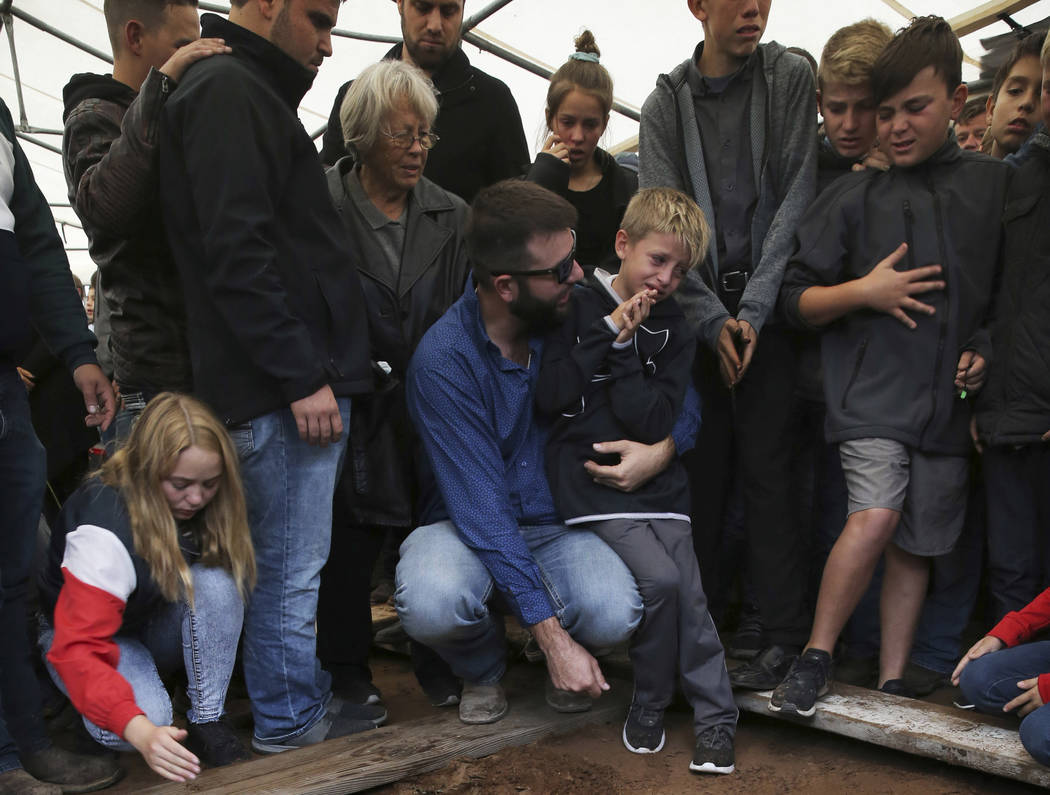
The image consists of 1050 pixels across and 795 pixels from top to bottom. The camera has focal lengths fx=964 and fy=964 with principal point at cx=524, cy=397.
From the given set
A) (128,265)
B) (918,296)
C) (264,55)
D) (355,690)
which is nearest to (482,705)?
(355,690)

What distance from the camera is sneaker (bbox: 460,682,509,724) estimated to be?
2510 mm

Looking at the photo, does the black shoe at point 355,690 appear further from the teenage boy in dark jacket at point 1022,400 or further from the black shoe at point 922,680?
the teenage boy in dark jacket at point 1022,400

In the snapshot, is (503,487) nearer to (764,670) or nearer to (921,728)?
(764,670)

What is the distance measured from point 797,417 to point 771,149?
2.65 ft

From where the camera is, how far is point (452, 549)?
2.46 metres

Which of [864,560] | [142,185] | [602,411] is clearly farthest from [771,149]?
[142,185]

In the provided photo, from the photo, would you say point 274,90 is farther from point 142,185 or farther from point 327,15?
point 142,185

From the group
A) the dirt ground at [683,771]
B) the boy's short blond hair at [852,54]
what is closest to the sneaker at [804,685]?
the dirt ground at [683,771]

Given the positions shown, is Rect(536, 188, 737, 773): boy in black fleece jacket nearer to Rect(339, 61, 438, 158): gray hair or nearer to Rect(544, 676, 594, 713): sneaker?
Rect(544, 676, 594, 713): sneaker

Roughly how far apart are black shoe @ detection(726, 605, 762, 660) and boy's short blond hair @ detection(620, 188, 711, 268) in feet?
3.92

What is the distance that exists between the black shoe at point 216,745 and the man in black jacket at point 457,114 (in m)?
1.82

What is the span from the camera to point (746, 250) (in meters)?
2.90

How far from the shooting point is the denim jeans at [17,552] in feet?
7.17

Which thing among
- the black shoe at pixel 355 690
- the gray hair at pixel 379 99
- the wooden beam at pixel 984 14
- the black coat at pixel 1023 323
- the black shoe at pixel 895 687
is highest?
the wooden beam at pixel 984 14
